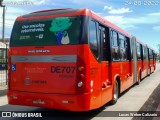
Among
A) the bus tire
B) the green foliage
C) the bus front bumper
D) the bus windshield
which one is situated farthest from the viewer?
the bus tire

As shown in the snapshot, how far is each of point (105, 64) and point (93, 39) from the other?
1376 millimetres

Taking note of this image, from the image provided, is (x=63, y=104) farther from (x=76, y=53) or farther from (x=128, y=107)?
(x=128, y=107)

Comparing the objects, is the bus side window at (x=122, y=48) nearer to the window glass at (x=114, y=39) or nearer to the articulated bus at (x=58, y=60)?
the window glass at (x=114, y=39)

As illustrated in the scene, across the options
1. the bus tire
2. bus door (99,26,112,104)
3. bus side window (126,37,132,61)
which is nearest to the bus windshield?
bus door (99,26,112,104)

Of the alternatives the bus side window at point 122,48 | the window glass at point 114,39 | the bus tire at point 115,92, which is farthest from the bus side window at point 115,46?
the bus tire at point 115,92

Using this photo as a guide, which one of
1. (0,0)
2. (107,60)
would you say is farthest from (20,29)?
(0,0)

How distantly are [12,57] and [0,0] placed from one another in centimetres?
2837

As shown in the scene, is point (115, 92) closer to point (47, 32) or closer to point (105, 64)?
point (105, 64)

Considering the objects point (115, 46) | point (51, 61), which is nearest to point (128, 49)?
point (115, 46)

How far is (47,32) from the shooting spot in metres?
8.21

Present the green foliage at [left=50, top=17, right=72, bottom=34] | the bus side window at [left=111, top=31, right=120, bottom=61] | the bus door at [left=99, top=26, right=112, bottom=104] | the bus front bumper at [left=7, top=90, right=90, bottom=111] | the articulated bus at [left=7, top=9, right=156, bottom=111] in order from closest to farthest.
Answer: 1. the bus front bumper at [left=7, top=90, right=90, bottom=111]
2. the articulated bus at [left=7, top=9, right=156, bottom=111]
3. the green foliage at [left=50, top=17, right=72, bottom=34]
4. the bus door at [left=99, top=26, right=112, bottom=104]
5. the bus side window at [left=111, top=31, right=120, bottom=61]

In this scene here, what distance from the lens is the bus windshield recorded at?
26.0ft

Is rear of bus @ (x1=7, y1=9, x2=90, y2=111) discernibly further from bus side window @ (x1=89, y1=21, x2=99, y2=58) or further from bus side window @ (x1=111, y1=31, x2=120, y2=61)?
bus side window @ (x1=111, y1=31, x2=120, y2=61)

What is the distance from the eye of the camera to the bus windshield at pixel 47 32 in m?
7.91
